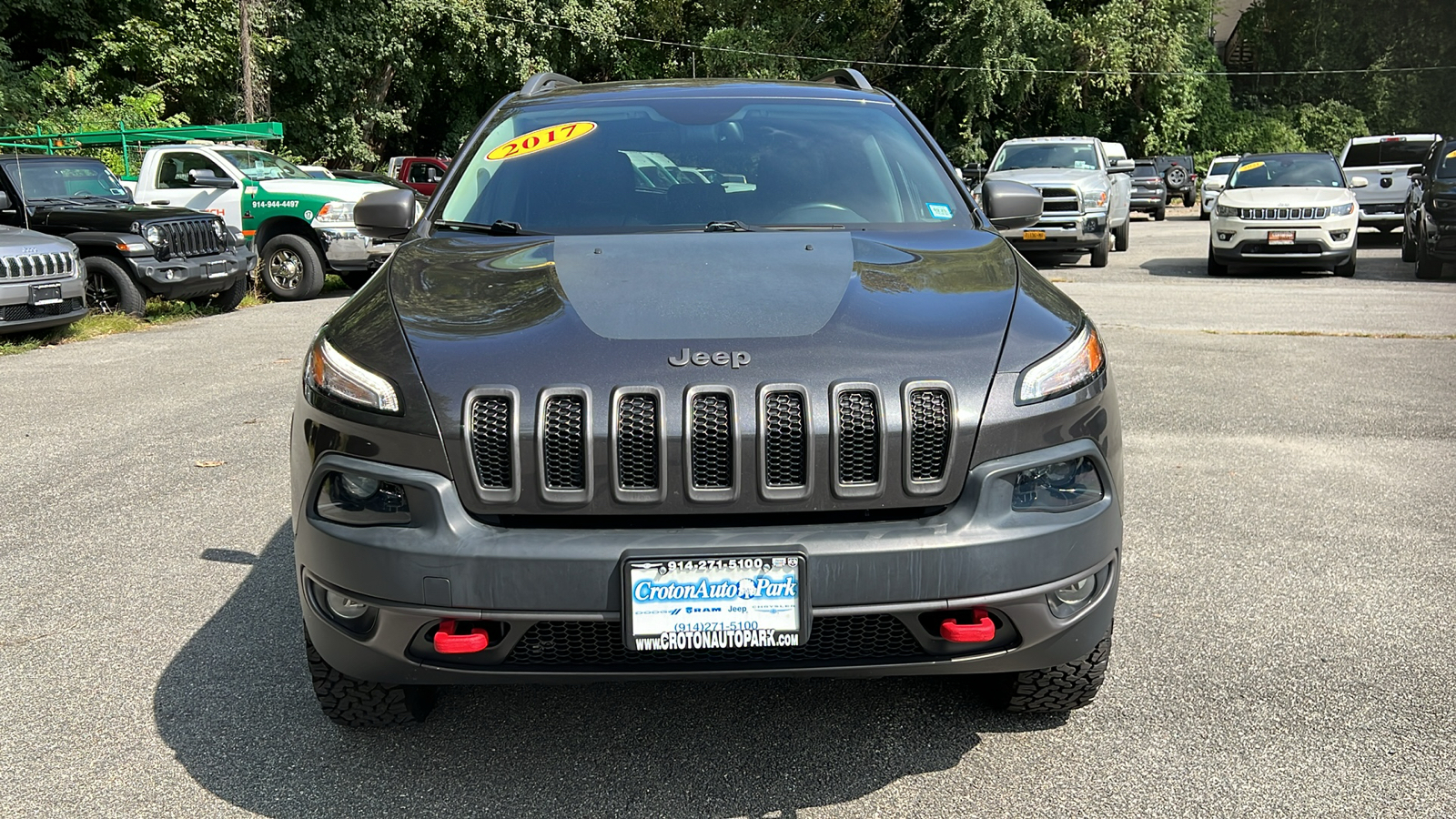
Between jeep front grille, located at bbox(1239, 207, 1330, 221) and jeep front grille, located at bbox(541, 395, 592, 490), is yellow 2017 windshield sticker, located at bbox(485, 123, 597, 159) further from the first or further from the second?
jeep front grille, located at bbox(1239, 207, 1330, 221)

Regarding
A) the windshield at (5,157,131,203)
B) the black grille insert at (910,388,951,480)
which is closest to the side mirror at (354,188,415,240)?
the black grille insert at (910,388,951,480)

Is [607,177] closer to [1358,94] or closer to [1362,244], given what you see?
[1362,244]

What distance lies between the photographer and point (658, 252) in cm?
335

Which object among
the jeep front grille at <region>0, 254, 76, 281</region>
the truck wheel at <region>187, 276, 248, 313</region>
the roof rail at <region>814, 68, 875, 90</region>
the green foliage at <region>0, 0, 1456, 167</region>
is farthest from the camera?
the green foliage at <region>0, 0, 1456, 167</region>

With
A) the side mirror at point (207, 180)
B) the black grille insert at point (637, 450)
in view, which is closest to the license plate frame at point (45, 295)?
the side mirror at point (207, 180)

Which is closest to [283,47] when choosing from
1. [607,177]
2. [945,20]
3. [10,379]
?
[945,20]

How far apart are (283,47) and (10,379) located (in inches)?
987

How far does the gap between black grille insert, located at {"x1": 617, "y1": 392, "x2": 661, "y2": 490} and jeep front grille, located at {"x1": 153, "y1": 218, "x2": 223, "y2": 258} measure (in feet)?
39.4

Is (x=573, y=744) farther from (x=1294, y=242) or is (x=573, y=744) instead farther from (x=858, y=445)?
(x=1294, y=242)

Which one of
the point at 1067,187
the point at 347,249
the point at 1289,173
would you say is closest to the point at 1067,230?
the point at 1067,187

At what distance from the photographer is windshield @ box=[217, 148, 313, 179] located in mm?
15961

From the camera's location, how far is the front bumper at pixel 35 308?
10797 mm

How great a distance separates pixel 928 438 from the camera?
2.64m

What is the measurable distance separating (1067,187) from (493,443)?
16.5 meters
